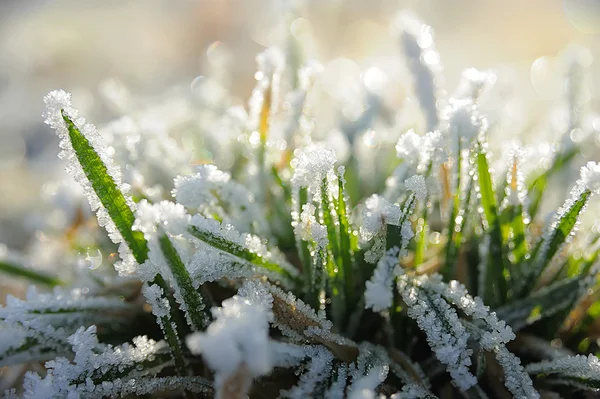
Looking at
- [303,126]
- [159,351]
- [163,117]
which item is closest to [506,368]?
[159,351]

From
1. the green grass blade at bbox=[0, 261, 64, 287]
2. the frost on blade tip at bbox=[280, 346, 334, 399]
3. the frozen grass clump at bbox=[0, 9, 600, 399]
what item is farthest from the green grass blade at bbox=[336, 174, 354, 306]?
the green grass blade at bbox=[0, 261, 64, 287]

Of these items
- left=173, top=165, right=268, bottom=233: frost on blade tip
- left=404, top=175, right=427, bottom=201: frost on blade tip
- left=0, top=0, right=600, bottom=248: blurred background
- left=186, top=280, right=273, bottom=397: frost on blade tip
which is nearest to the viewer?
left=186, top=280, right=273, bottom=397: frost on blade tip

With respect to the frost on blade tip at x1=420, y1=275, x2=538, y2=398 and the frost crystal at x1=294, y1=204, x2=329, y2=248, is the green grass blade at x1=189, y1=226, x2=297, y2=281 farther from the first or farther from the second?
the frost on blade tip at x1=420, y1=275, x2=538, y2=398

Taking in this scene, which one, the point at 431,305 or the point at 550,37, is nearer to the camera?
the point at 431,305

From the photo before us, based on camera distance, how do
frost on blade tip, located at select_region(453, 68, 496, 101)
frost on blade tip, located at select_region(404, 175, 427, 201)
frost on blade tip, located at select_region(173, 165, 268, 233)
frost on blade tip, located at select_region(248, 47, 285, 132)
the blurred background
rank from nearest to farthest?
frost on blade tip, located at select_region(404, 175, 427, 201) < frost on blade tip, located at select_region(173, 165, 268, 233) < frost on blade tip, located at select_region(453, 68, 496, 101) < frost on blade tip, located at select_region(248, 47, 285, 132) < the blurred background

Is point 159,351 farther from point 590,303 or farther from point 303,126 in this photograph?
point 590,303

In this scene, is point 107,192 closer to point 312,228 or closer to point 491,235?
point 312,228

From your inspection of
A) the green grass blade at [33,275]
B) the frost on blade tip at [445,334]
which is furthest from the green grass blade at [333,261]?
the green grass blade at [33,275]

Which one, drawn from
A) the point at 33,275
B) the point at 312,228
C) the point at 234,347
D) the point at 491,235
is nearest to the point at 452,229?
the point at 491,235

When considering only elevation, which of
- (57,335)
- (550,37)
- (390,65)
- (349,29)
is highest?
(349,29)
